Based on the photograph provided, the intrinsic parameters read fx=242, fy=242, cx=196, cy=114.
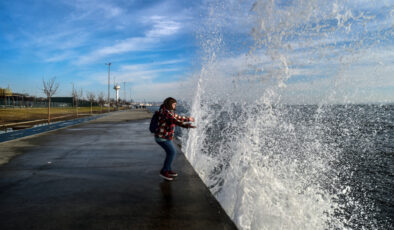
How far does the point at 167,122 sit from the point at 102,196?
1739 millimetres

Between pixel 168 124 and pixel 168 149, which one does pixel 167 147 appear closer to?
pixel 168 149

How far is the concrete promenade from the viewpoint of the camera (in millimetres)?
3131

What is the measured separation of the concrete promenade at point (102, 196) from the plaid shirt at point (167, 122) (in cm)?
95

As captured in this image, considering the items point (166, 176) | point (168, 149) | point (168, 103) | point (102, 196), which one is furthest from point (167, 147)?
point (102, 196)

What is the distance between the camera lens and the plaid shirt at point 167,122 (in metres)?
4.68

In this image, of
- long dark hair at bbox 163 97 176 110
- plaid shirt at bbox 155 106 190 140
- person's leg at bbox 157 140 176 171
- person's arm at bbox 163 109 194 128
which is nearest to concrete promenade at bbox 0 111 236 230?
person's leg at bbox 157 140 176 171

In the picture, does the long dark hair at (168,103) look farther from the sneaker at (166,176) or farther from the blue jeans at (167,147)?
the sneaker at (166,176)

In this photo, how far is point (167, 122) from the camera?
→ 15.7 feet

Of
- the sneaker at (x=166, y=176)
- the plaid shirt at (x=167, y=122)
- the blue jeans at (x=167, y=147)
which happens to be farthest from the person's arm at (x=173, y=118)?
the sneaker at (x=166, y=176)

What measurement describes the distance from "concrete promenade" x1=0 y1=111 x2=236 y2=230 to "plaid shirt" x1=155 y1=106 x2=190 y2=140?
0.95 m

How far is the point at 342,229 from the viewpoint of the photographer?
719 cm

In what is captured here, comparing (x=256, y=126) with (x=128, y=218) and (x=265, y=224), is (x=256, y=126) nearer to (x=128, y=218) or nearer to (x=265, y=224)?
(x=265, y=224)

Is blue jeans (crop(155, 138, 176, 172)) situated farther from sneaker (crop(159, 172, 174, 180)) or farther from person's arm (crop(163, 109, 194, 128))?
person's arm (crop(163, 109, 194, 128))

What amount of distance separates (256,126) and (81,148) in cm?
611
